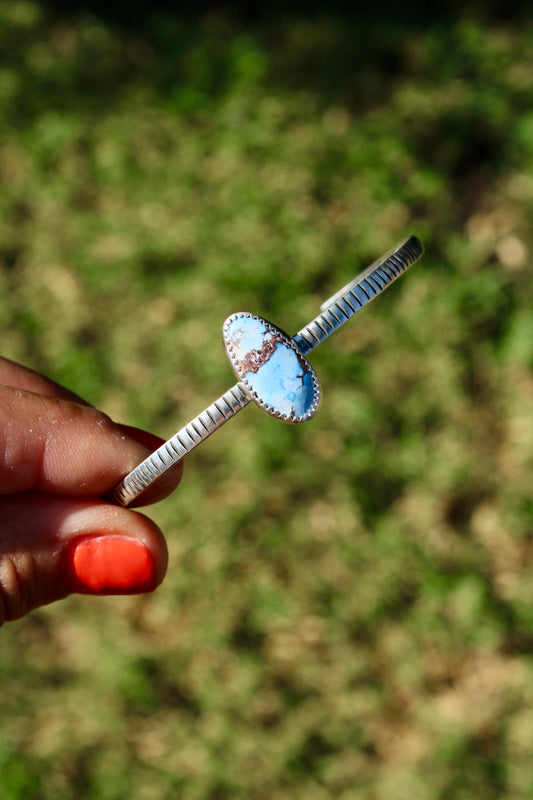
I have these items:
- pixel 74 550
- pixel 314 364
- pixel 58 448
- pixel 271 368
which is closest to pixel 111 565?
pixel 74 550

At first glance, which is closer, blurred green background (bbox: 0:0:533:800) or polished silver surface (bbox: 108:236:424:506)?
polished silver surface (bbox: 108:236:424:506)

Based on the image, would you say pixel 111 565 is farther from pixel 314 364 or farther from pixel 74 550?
pixel 314 364

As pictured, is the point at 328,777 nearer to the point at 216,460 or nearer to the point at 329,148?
the point at 216,460

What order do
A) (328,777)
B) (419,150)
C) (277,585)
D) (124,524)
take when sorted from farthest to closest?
(419,150) → (277,585) → (328,777) → (124,524)

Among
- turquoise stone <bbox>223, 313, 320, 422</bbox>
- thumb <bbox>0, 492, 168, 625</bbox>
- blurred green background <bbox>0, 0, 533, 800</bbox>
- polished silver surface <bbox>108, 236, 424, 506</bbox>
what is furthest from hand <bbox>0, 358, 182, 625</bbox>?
blurred green background <bbox>0, 0, 533, 800</bbox>

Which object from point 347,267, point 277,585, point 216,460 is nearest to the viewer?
point 277,585

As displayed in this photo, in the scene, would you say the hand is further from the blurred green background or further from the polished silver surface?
the blurred green background

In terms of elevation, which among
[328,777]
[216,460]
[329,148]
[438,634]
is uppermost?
[329,148]

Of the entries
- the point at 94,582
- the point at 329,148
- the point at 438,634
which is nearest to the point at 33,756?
the point at 94,582
